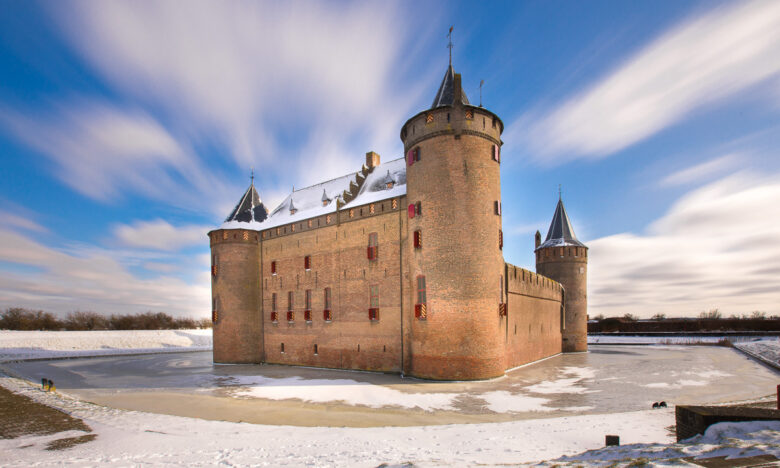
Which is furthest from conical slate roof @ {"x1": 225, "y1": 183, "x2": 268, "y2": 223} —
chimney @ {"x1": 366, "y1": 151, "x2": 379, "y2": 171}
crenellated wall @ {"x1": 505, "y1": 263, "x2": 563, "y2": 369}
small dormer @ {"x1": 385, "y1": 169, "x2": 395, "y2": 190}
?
crenellated wall @ {"x1": 505, "y1": 263, "x2": 563, "y2": 369}

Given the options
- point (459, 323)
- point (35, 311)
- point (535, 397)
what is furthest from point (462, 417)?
point (35, 311)

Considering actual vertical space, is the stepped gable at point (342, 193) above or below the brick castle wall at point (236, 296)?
above

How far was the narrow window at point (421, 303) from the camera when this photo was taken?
18828 mm

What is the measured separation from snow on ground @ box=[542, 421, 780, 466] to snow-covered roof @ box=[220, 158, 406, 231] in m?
16.4

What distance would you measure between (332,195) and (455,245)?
11.4 meters

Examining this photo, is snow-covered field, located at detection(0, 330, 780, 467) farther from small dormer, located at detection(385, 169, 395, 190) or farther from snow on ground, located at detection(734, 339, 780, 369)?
snow on ground, located at detection(734, 339, 780, 369)

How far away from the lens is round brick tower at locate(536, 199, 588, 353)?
33.9 meters

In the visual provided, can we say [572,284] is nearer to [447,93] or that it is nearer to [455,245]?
[455,245]

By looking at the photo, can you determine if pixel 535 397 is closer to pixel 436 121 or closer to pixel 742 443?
pixel 742 443

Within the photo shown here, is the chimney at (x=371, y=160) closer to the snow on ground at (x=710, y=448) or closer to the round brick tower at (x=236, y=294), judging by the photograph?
the round brick tower at (x=236, y=294)

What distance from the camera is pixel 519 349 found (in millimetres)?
23344

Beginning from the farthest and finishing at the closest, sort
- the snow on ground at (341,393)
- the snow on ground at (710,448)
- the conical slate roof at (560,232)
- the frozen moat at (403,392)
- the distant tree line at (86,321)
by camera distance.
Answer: the distant tree line at (86,321), the conical slate roof at (560,232), the snow on ground at (341,393), the frozen moat at (403,392), the snow on ground at (710,448)

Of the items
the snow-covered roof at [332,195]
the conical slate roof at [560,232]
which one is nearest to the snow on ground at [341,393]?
the snow-covered roof at [332,195]

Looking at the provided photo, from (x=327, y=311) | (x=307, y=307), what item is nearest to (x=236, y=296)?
(x=307, y=307)
